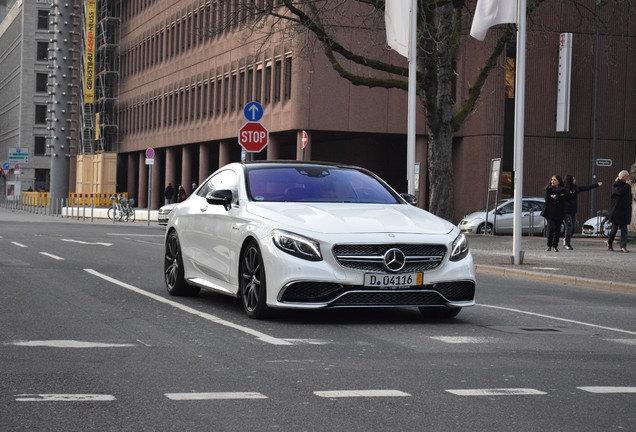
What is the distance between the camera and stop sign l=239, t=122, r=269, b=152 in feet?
105

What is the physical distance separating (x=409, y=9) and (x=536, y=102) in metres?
30.0

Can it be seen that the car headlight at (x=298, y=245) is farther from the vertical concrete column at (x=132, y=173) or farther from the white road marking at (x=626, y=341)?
the vertical concrete column at (x=132, y=173)

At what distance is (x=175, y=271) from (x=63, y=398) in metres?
7.23

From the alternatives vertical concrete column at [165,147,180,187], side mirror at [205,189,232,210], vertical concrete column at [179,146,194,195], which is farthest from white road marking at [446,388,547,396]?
vertical concrete column at [165,147,180,187]

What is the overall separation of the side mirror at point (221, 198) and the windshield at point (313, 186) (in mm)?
213

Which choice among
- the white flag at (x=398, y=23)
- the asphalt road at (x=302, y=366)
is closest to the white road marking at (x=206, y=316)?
the asphalt road at (x=302, y=366)

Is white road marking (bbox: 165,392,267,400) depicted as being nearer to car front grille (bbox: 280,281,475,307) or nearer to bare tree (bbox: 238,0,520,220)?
car front grille (bbox: 280,281,475,307)

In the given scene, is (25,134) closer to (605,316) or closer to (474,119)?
(474,119)

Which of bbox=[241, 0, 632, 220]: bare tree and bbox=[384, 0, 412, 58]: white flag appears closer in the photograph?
bbox=[384, 0, 412, 58]: white flag

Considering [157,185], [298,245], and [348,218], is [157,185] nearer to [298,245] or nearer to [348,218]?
[348,218]

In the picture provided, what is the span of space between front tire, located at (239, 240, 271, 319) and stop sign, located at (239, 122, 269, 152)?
19605 millimetres

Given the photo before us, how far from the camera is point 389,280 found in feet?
38.2

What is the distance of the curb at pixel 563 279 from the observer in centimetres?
1912

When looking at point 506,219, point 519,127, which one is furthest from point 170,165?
point 519,127
